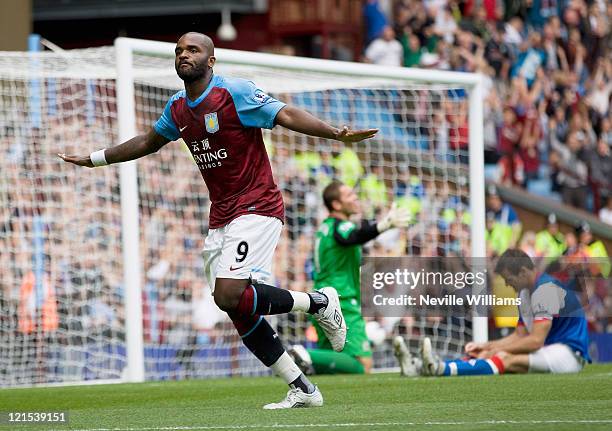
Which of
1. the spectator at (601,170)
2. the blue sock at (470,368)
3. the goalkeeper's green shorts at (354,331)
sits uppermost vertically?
the spectator at (601,170)

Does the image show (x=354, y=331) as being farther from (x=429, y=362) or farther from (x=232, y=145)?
(x=232, y=145)

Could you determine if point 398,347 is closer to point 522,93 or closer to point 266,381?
point 266,381

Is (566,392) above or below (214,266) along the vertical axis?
below

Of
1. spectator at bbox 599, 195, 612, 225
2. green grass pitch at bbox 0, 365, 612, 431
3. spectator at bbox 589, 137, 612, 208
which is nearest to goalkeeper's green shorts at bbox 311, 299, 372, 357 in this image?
green grass pitch at bbox 0, 365, 612, 431

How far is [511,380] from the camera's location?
36.0 feet

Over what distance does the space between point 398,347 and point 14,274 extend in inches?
181

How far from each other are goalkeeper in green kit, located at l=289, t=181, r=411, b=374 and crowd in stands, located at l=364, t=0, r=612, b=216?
8.14 metres

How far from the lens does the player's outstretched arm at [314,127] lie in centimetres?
791

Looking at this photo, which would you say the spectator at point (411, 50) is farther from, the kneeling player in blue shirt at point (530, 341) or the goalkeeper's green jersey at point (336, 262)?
the kneeling player in blue shirt at point (530, 341)

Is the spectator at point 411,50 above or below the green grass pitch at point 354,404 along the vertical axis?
above

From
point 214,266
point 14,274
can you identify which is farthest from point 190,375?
point 214,266

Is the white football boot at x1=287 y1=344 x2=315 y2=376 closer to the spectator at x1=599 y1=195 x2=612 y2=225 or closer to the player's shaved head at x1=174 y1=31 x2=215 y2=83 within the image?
the player's shaved head at x1=174 y1=31 x2=215 y2=83

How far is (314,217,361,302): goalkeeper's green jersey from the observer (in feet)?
43.2

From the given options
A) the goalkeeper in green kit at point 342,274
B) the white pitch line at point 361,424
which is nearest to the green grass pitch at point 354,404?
the white pitch line at point 361,424
